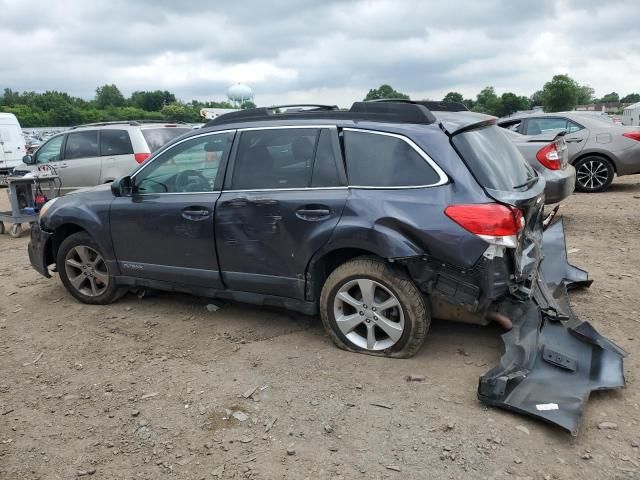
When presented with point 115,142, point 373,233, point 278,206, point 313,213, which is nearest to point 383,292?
point 373,233

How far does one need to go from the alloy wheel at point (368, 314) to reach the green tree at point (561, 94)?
71.4 m

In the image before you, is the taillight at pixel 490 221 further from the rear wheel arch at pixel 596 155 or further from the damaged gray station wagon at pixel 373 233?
the rear wheel arch at pixel 596 155

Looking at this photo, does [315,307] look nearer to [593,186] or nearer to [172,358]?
[172,358]

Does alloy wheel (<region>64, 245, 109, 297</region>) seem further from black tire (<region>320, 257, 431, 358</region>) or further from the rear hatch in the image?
the rear hatch

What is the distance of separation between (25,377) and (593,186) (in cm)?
1018

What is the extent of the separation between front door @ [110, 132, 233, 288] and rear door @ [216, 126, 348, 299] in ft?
0.51

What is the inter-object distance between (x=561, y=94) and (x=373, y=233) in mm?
73539

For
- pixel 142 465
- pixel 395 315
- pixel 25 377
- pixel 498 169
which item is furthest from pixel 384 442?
pixel 25 377

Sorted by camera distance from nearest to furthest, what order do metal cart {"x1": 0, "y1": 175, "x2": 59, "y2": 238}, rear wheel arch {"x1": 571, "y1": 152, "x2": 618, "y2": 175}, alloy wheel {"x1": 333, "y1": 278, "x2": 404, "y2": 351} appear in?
1. alloy wheel {"x1": 333, "y1": 278, "x2": 404, "y2": 351}
2. metal cart {"x1": 0, "y1": 175, "x2": 59, "y2": 238}
3. rear wheel arch {"x1": 571, "y1": 152, "x2": 618, "y2": 175}

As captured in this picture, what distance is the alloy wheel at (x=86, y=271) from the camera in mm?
4992

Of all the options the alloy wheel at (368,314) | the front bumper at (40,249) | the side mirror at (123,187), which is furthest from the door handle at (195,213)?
the front bumper at (40,249)

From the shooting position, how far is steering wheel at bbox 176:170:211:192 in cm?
432

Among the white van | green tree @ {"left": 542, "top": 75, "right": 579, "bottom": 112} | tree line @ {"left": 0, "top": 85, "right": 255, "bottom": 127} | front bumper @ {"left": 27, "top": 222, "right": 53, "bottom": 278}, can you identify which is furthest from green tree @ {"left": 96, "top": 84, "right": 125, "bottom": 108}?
front bumper @ {"left": 27, "top": 222, "right": 53, "bottom": 278}

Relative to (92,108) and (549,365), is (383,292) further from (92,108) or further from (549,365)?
(92,108)
